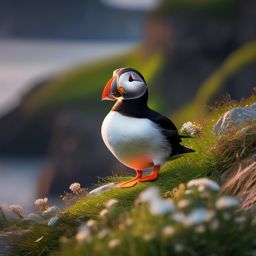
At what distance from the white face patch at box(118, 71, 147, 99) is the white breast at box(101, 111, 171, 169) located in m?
0.28

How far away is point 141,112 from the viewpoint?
10742mm

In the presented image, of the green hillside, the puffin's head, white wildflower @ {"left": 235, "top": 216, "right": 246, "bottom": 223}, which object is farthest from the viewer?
the green hillside

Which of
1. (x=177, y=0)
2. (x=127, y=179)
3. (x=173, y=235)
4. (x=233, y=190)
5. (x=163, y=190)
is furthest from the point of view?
(x=177, y=0)

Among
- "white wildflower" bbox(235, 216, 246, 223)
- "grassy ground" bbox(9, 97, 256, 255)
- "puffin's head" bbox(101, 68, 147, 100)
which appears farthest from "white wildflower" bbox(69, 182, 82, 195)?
"white wildflower" bbox(235, 216, 246, 223)

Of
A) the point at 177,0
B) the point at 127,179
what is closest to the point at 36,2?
the point at 177,0

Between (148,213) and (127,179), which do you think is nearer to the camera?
(148,213)

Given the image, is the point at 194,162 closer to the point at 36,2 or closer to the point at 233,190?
the point at 233,190

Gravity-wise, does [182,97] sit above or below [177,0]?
below

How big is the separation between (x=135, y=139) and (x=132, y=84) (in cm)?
67

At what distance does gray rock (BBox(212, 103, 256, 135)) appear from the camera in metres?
11.5

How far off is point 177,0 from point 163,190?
63.3 meters

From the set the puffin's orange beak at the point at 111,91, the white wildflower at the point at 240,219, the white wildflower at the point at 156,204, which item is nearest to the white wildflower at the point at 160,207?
the white wildflower at the point at 156,204

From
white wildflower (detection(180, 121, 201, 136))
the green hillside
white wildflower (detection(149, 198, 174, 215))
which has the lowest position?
the green hillside

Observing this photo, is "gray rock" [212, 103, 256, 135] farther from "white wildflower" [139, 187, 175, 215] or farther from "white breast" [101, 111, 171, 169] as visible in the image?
"white wildflower" [139, 187, 175, 215]
